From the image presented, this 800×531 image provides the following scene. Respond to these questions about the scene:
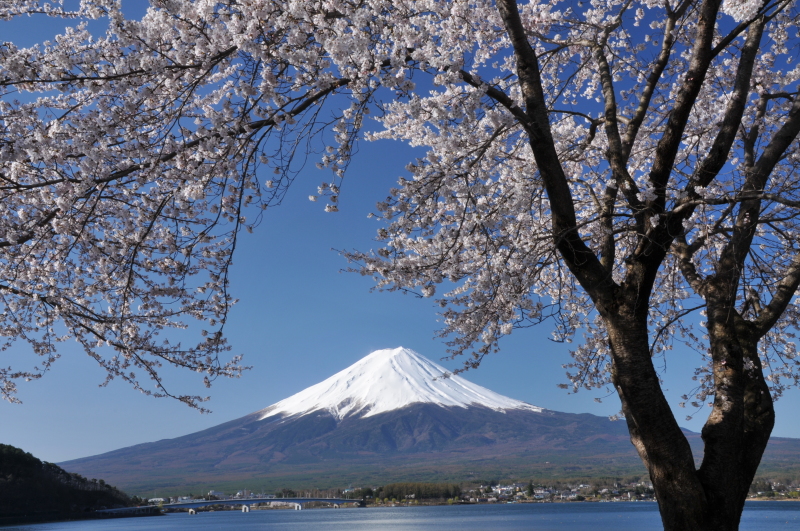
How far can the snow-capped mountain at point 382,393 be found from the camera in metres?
160

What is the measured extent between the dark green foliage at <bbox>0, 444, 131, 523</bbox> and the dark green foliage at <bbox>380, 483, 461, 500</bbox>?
4116 cm

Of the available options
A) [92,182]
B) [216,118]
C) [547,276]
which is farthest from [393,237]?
[547,276]

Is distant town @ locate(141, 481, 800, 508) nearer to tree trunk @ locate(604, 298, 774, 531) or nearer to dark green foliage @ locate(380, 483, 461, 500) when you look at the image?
dark green foliage @ locate(380, 483, 461, 500)

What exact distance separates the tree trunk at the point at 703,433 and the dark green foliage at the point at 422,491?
79.9m

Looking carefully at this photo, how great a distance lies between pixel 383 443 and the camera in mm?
145000

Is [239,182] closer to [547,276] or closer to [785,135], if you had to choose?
[785,135]

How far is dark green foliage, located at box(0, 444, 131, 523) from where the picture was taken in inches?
1591

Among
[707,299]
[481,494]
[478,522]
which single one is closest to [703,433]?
[707,299]

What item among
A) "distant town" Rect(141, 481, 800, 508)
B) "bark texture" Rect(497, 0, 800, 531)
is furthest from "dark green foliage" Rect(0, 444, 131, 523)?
"bark texture" Rect(497, 0, 800, 531)

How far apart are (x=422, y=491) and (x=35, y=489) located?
49468 millimetres

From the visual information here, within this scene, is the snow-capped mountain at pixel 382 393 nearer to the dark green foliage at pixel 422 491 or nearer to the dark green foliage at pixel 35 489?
the dark green foliage at pixel 422 491

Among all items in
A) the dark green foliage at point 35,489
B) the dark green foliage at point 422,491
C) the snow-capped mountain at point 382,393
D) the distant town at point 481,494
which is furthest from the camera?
the snow-capped mountain at point 382,393

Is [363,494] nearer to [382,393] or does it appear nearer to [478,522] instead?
[478,522]

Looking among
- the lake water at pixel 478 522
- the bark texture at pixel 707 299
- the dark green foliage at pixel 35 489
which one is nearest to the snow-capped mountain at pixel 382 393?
the lake water at pixel 478 522
